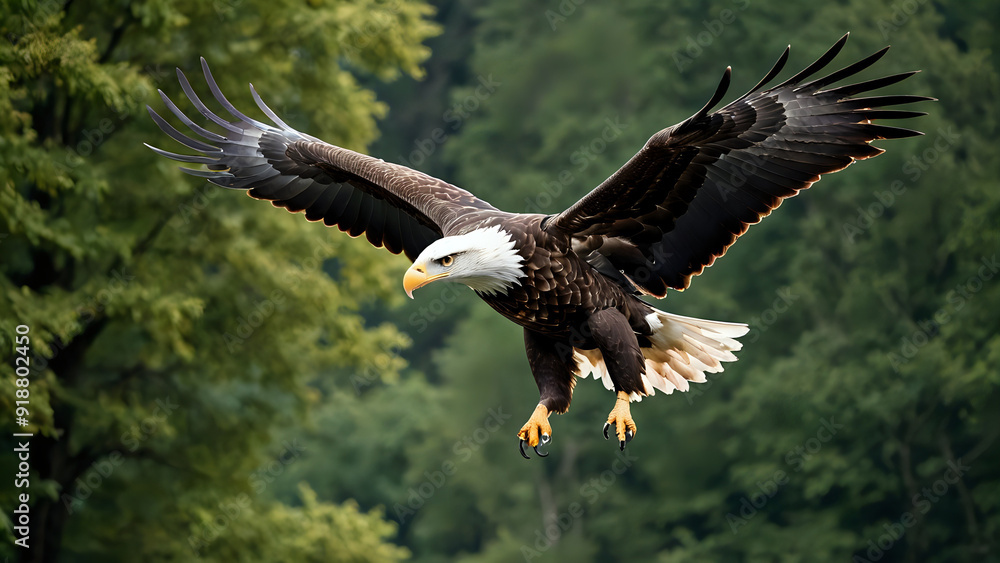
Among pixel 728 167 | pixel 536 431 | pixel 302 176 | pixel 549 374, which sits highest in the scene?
pixel 728 167

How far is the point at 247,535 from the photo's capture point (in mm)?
11344

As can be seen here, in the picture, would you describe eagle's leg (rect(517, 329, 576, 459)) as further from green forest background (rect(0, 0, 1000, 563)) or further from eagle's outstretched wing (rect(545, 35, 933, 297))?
green forest background (rect(0, 0, 1000, 563))

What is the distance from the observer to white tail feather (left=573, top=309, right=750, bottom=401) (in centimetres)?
622

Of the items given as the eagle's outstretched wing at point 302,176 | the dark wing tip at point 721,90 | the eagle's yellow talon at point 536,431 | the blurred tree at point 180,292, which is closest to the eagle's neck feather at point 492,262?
the eagle's yellow talon at point 536,431

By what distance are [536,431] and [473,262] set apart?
0.77 meters

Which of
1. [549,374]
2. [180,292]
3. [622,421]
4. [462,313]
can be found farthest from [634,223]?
[462,313]

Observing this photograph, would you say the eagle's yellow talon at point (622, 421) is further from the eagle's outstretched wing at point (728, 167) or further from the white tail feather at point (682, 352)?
the white tail feather at point (682, 352)

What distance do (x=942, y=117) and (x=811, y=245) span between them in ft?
11.9

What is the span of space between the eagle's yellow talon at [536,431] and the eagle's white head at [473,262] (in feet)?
1.84

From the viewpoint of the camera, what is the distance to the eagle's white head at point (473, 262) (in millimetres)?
5066

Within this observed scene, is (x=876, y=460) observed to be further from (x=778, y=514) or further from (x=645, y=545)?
(x=645, y=545)

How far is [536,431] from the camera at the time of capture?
17.2 feet

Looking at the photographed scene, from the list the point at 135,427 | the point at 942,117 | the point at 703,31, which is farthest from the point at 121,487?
the point at 703,31

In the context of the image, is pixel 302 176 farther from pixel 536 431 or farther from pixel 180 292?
pixel 180 292
